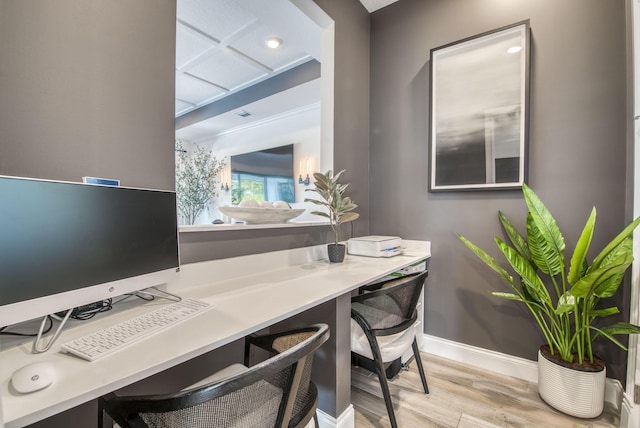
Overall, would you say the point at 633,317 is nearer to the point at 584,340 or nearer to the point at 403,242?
the point at 584,340

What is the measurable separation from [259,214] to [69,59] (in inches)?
40.0

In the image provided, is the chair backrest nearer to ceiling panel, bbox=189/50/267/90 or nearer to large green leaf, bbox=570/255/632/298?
large green leaf, bbox=570/255/632/298

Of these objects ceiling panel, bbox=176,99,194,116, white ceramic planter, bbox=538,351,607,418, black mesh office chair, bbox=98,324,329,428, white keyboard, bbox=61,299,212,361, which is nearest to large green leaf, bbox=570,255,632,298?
white ceramic planter, bbox=538,351,607,418

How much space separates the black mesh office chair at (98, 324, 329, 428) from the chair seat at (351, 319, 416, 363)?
647 millimetres

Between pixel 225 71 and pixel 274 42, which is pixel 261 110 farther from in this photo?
pixel 274 42

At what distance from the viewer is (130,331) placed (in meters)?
0.80

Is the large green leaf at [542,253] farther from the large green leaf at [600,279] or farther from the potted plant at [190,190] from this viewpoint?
the potted plant at [190,190]

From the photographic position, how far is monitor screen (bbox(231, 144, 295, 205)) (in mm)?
4301

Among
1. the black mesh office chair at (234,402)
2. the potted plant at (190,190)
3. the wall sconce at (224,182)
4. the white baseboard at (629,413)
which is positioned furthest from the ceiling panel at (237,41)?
the white baseboard at (629,413)

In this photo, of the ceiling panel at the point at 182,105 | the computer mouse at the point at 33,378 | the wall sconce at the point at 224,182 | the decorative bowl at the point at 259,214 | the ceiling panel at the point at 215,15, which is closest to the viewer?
the computer mouse at the point at 33,378

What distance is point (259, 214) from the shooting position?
1672mm

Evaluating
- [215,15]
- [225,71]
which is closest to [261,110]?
[225,71]

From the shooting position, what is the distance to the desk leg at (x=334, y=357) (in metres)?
1.31

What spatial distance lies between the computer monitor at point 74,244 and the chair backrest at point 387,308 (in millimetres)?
876
